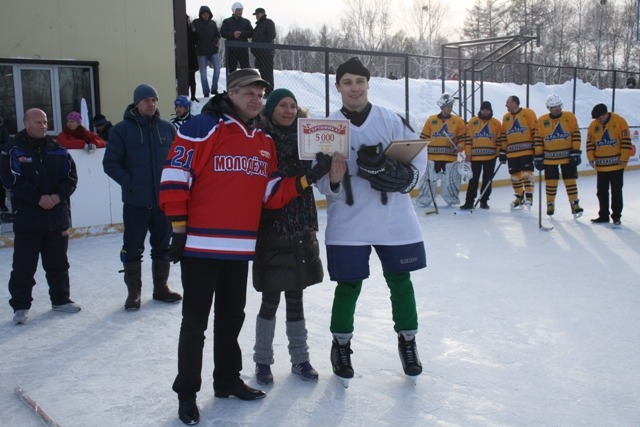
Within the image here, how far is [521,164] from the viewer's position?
31.4 feet

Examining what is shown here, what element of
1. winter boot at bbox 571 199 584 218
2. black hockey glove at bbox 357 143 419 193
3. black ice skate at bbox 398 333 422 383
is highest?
black hockey glove at bbox 357 143 419 193

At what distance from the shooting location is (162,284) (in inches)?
197

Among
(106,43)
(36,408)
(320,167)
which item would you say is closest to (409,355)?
(320,167)

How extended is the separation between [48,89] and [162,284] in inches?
239

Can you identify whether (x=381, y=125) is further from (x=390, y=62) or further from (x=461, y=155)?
(x=390, y=62)

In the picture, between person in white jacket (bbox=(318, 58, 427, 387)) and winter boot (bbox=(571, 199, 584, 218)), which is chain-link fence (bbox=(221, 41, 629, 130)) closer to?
winter boot (bbox=(571, 199, 584, 218))

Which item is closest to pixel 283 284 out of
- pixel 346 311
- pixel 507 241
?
pixel 346 311

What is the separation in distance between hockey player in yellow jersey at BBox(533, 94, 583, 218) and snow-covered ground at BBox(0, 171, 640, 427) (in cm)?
258

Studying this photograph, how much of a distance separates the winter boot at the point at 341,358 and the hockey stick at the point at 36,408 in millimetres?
1290

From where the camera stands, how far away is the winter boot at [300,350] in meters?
3.36

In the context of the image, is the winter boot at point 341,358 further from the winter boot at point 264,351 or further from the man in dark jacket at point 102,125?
the man in dark jacket at point 102,125

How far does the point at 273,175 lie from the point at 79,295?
9.58 feet

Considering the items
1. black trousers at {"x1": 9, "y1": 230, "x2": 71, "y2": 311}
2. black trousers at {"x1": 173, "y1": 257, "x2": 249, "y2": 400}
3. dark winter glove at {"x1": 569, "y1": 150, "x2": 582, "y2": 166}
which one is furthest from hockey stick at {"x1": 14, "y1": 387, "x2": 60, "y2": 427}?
dark winter glove at {"x1": 569, "y1": 150, "x2": 582, "y2": 166}

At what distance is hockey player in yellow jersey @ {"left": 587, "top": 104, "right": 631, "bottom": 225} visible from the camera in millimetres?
8156
